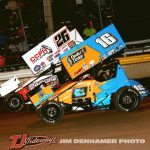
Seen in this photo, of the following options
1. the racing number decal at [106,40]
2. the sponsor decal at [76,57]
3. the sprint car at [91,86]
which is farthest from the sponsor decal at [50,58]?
the racing number decal at [106,40]

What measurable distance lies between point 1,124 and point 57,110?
1.59 metres

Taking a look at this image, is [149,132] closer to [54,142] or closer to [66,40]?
[54,142]

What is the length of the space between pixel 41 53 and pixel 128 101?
250 centimetres

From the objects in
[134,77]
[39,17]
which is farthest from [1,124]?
[134,77]

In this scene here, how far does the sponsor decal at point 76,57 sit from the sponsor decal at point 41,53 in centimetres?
150

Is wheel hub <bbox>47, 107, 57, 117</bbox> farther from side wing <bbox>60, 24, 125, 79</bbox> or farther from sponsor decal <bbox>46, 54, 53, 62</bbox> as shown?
sponsor decal <bbox>46, 54, 53, 62</bbox>

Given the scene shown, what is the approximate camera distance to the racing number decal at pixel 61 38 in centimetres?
928

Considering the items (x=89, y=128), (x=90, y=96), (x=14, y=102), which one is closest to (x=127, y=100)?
(x=90, y=96)

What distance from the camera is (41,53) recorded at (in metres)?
9.37

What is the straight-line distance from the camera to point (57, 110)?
8.09 metres

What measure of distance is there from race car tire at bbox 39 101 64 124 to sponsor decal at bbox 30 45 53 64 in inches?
63.3

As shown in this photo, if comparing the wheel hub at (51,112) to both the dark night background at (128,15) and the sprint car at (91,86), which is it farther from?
the dark night background at (128,15)

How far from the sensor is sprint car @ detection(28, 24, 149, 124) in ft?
26.5

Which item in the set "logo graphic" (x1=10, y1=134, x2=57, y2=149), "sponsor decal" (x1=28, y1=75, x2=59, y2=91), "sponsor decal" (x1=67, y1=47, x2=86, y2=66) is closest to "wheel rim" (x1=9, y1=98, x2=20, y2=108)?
"sponsor decal" (x1=28, y1=75, x2=59, y2=91)
